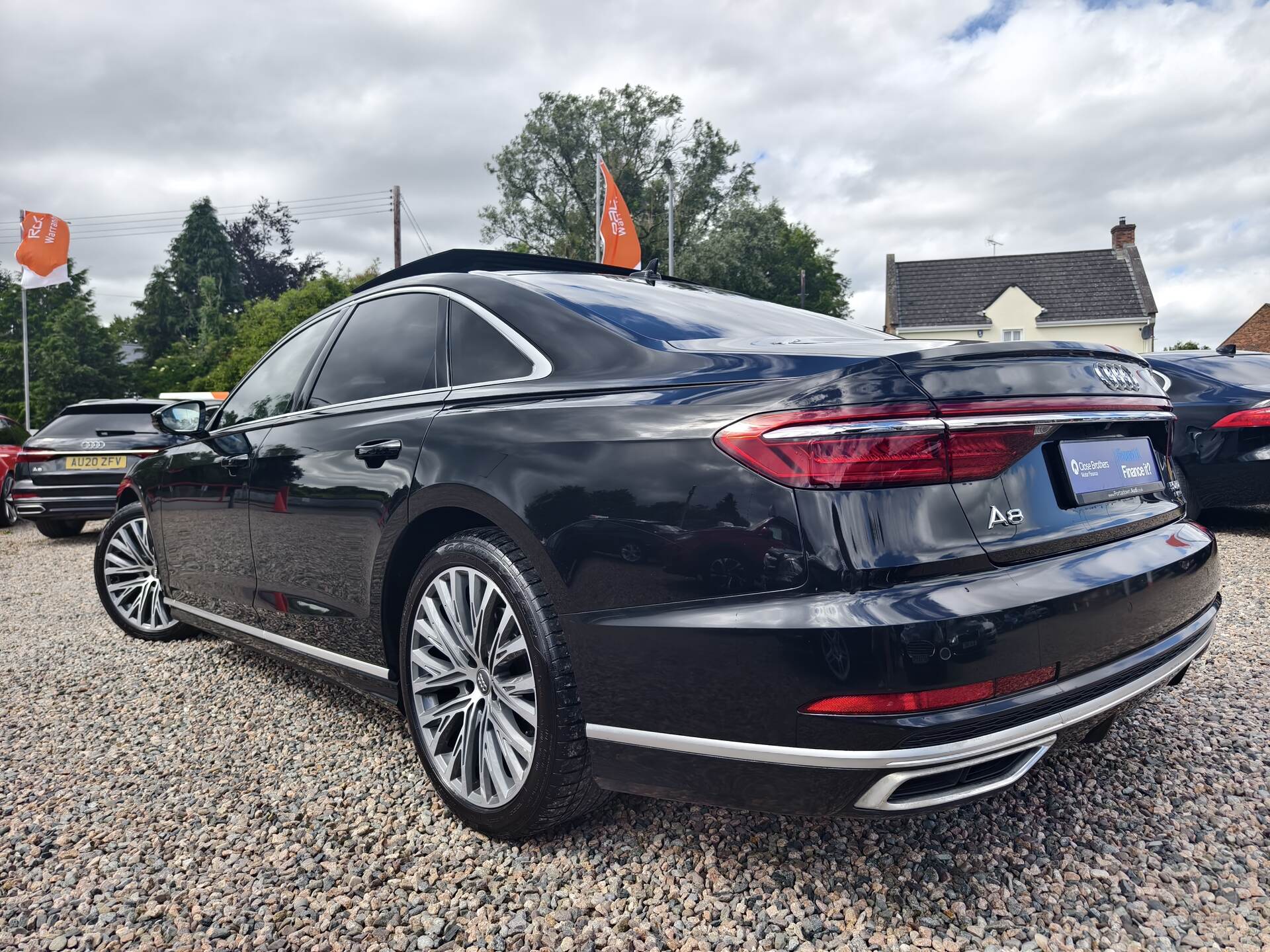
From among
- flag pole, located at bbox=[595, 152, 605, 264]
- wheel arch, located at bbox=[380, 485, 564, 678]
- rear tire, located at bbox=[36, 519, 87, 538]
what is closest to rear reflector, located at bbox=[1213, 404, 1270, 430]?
wheel arch, located at bbox=[380, 485, 564, 678]

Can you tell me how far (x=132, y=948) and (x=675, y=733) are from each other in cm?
125

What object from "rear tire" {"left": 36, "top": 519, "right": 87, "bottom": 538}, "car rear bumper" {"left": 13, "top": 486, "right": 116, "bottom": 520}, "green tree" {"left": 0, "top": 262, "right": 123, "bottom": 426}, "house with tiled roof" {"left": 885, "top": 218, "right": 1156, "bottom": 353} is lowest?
"rear tire" {"left": 36, "top": 519, "right": 87, "bottom": 538}

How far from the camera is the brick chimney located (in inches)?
1658

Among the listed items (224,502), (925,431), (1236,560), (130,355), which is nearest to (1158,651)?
(925,431)

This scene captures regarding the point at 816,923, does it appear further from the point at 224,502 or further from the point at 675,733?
the point at 224,502

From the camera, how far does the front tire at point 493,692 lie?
78.3 inches

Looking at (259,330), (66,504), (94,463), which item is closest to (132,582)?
(94,463)

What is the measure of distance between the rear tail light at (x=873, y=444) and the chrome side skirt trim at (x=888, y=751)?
0.49 metres

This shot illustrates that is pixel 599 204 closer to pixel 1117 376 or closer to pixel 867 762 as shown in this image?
pixel 1117 376

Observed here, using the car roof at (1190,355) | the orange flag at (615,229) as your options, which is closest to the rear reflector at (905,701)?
the car roof at (1190,355)

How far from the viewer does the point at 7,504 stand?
35.3 ft

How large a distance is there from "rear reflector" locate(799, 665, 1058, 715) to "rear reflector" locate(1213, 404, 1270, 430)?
217 inches

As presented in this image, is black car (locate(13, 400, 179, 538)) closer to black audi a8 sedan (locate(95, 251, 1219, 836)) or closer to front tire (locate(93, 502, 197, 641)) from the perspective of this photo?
front tire (locate(93, 502, 197, 641))

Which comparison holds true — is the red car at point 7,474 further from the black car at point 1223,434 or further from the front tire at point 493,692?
the black car at point 1223,434
